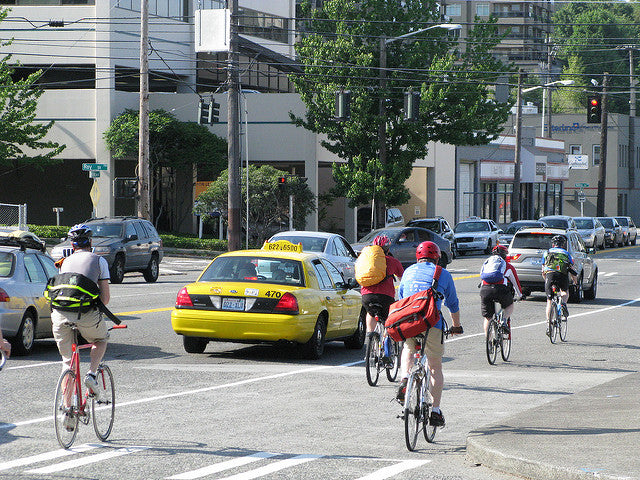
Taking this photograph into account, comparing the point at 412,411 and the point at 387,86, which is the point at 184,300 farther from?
the point at 387,86

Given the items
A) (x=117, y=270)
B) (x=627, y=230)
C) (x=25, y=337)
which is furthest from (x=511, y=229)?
(x=25, y=337)

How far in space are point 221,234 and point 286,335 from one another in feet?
109

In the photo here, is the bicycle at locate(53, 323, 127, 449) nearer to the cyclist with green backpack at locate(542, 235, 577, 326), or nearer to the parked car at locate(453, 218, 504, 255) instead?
the cyclist with green backpack at locate(542, 235, 577, 326)

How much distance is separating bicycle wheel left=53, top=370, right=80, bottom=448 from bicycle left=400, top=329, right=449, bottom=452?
2.66 meters

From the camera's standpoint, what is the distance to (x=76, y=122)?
159ft

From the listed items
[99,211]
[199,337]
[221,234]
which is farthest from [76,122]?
[199,337]

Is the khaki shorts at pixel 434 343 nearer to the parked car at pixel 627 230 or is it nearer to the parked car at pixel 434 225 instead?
the parked car at pixel 434 225

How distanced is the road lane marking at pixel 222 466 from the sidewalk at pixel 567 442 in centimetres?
167

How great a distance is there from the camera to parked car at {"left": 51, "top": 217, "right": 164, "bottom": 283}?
96.3ft

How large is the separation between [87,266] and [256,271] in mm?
5959

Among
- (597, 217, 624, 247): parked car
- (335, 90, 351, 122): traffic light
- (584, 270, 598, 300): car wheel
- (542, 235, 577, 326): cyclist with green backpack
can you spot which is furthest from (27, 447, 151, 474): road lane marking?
(597, 217, 624, 247): parked car

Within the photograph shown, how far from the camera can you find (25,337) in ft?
48.9

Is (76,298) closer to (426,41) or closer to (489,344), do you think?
(489,344)

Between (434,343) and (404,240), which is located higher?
(434,343)
